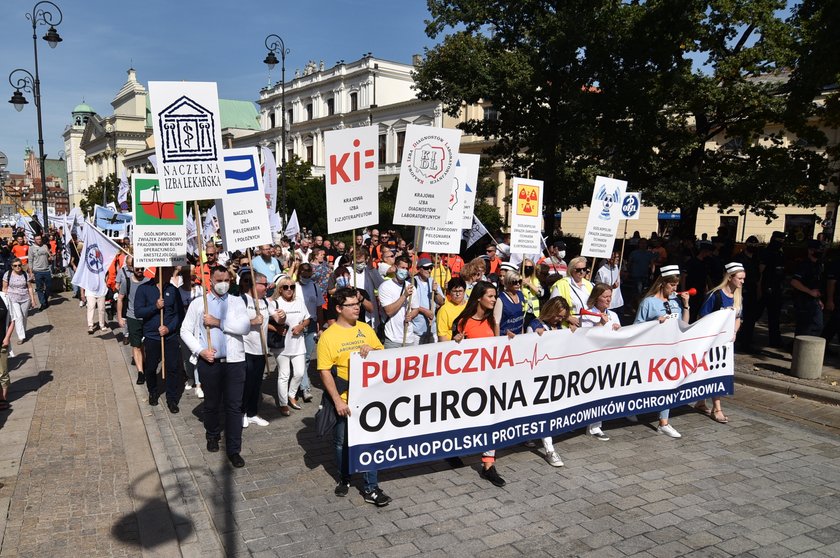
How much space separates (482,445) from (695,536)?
5.98ft

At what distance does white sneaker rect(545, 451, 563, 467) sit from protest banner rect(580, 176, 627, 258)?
351 cm

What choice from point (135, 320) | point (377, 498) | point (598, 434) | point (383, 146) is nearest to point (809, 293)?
point (598, 434)

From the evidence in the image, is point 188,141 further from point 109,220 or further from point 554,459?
point 109,220

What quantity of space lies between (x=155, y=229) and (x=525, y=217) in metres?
5.05

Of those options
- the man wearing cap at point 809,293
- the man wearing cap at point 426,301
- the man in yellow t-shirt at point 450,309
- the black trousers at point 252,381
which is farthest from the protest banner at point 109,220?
the man wearing cap at point 809,293

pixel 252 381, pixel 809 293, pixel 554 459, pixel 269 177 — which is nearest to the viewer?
pixel 554 459

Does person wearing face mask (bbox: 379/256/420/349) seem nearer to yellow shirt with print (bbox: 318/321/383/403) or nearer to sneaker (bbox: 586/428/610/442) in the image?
yellow shirt with print (bbox: 318/321/383/403)

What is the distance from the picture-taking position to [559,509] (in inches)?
195

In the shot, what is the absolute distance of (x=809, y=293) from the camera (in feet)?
30.0

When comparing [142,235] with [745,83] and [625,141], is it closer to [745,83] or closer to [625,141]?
[625,141]

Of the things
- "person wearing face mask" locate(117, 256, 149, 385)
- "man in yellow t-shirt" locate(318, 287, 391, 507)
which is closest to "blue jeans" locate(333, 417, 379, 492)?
"man in yellow t-shirt" locate(318, 287, 391, 507)

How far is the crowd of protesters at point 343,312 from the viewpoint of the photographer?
5.59 m

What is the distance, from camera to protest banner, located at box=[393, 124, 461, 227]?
6.51 metres

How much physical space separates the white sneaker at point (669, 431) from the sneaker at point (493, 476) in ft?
7.52
